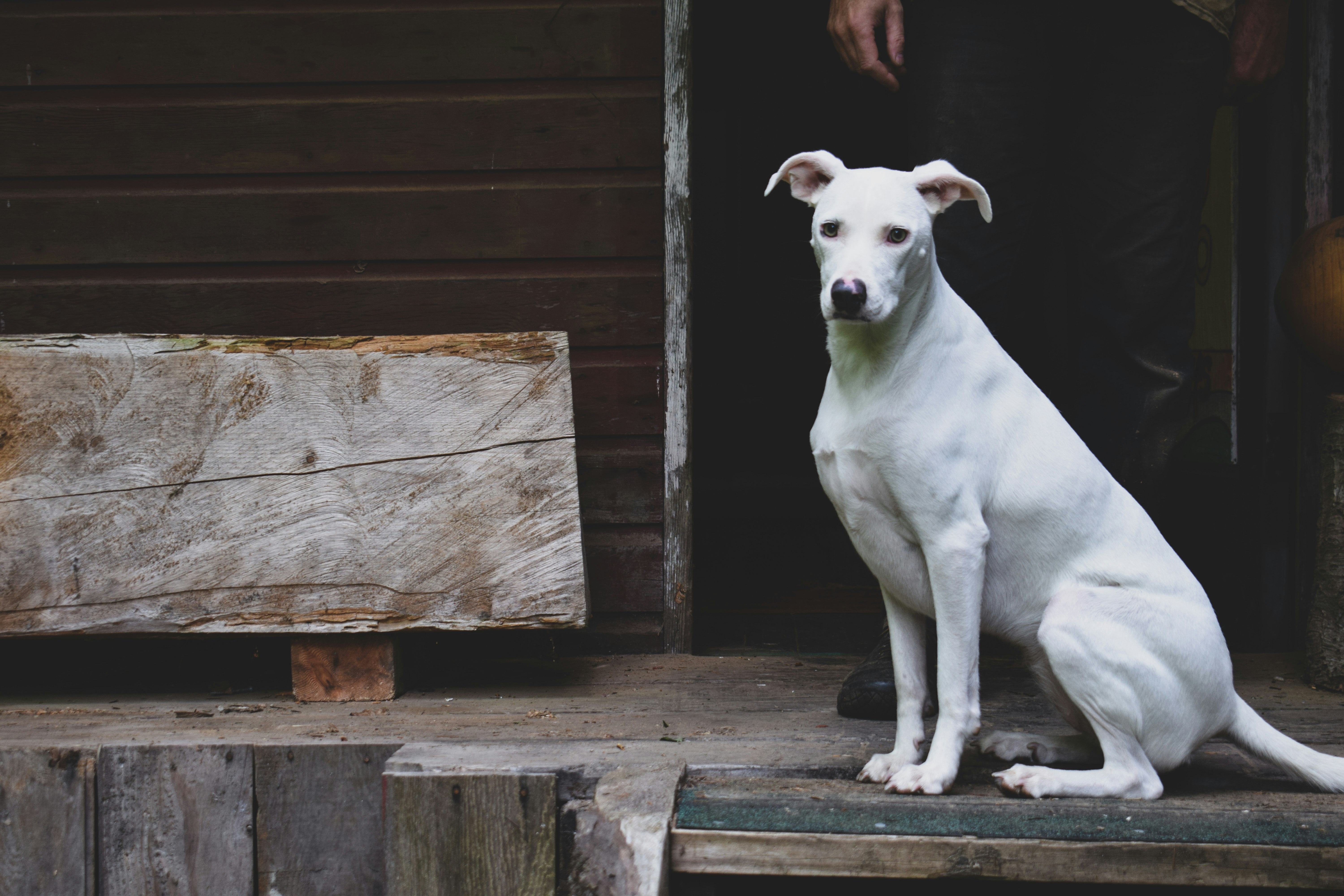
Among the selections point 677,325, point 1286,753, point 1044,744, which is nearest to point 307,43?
point 677,325

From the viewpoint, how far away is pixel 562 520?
2.62 meters

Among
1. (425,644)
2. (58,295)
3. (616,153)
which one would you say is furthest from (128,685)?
(616,153)

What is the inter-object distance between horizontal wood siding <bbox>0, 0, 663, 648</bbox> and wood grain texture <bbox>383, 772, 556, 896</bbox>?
4.64 ft

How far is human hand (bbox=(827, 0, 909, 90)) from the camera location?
2262mm

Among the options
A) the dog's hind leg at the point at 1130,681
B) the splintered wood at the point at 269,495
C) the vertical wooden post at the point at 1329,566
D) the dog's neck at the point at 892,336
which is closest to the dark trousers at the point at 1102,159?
the vertical wooden post at the point at 1329,566

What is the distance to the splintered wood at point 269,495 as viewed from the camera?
8.40ft

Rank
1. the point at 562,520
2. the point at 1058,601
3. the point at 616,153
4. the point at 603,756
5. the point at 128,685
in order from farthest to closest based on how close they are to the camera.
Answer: the point at 616,153 < the point at 128,685 < the point at 562,520 < the point at 603,756 < the point at 1058,601

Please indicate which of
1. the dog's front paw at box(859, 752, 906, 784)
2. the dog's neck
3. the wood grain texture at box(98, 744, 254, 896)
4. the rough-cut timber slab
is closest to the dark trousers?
the dog's neck

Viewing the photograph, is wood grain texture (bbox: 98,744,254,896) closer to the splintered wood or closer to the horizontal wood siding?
the splintered wood

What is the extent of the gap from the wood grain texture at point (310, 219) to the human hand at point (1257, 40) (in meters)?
1.09

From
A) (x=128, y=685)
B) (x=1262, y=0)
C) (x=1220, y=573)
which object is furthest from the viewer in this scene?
(x=1220, y=573)

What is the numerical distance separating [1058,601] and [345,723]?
162cm

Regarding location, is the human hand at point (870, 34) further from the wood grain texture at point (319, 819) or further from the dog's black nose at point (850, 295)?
the wood grain texture at point (319, 819)

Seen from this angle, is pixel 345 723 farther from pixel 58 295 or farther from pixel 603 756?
pixel 58 295
